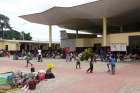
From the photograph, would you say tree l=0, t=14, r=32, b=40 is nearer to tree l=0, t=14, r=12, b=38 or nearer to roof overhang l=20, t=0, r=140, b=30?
tree l=0, t=14, r=12, b=38

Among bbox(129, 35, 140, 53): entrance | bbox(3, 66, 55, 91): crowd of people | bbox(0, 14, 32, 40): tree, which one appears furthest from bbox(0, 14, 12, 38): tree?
bbox(3, 66, 55, 91): crowd of people

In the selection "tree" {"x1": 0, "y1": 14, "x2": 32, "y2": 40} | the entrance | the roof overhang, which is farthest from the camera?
"tree" {"x1": 0, "y1": 14, "x2": 32, "y2": 40}

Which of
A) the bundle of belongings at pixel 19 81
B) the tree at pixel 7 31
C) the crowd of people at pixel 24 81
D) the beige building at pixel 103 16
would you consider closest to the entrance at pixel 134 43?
the beige building at pixel 103 16

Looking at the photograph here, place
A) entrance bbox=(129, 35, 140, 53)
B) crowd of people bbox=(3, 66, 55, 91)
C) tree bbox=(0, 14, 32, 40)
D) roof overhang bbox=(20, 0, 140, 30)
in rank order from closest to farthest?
crowd of people bbox=(3, 66, 55, 91), roof overhang bbox=(20, 0, 140, 30), entrance bbox=(129, 35, 140, 53), tree bbox=(0, 14, 32, 40)

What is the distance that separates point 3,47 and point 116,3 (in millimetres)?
29909

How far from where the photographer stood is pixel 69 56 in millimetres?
35969

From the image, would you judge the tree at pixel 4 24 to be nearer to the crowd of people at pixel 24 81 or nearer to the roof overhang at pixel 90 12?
the roof overhang at pixel 90 12

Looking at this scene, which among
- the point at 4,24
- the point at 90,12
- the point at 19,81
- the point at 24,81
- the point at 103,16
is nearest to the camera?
the point at 24,81

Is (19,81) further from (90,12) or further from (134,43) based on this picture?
(90,12)

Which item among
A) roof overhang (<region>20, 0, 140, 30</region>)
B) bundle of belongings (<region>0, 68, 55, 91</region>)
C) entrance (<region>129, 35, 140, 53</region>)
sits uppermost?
roof overhang (<region>20, 0, 140, 30</region>)

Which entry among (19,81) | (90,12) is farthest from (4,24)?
(19,81)

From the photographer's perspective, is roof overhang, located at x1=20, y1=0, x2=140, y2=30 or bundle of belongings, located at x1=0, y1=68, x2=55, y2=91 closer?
bundle of belongings, located at x1=0, y1=68, x2=55, y2=91

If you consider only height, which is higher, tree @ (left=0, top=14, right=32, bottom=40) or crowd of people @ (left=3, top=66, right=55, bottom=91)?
tree @ (left=0, top=14, right=32, bottom=40)

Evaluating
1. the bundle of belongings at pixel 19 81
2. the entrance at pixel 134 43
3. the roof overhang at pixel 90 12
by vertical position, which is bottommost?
the bundle of belongings at pixel 19 81
